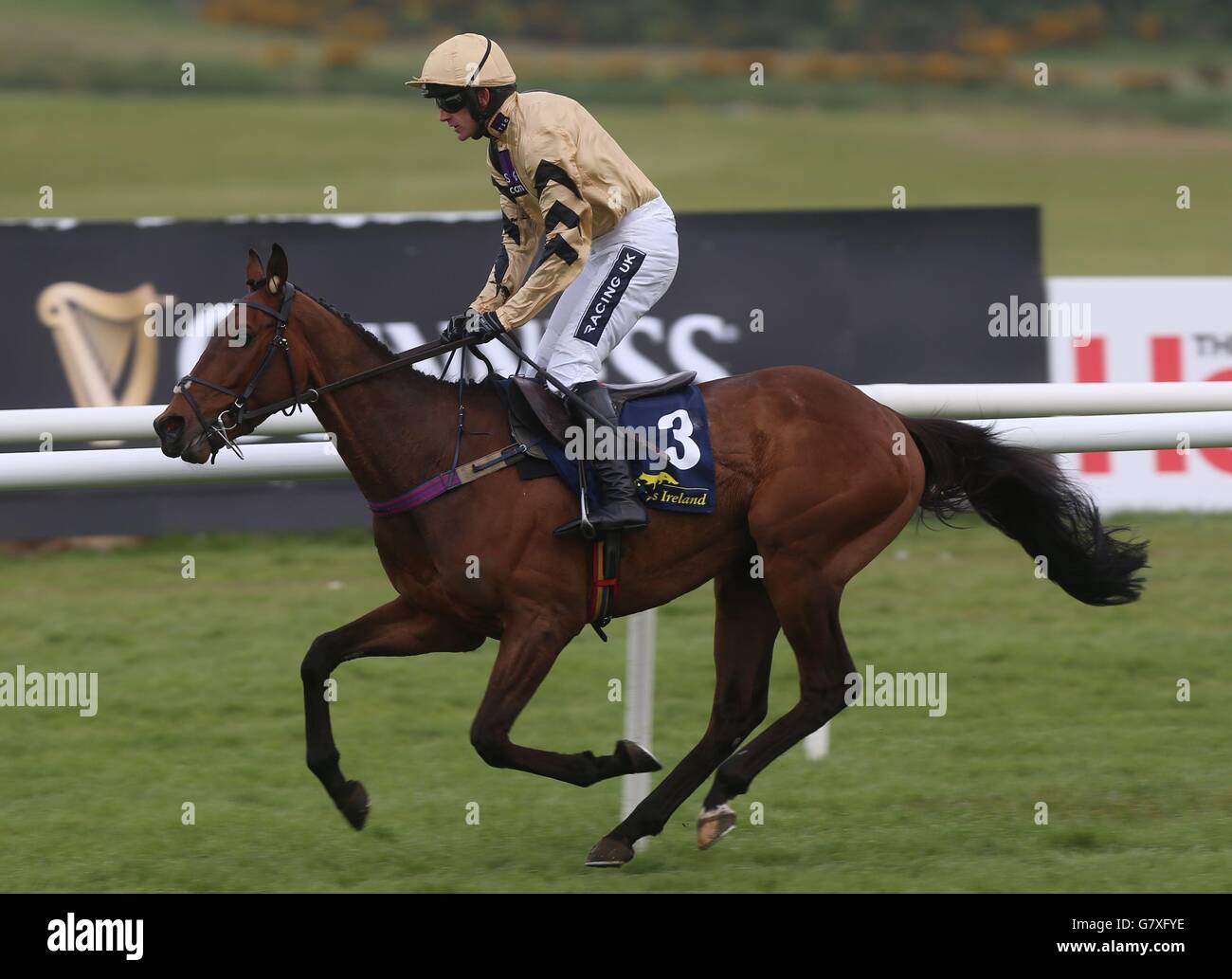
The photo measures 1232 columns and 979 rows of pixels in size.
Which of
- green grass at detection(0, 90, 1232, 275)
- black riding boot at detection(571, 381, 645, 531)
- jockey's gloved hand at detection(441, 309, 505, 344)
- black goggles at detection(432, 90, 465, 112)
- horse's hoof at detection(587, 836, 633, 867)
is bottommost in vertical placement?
horse's hoof at detection(587, 836, 633, 867)

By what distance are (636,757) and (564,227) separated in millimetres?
1387

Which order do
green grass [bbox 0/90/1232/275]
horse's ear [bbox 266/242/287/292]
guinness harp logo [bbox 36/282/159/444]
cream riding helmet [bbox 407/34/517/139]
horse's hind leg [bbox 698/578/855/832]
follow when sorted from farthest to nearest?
green grass [bbox 0/90/1232/275]
guinness harp logo [bbox 36/282/159/444]
horse's hind leg [bbox 698/578/855/832]
cream riding helmet [bbox 407/34/517/139]
horse's ear [bbox 266/242/287/292]

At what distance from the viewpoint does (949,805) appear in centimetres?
547

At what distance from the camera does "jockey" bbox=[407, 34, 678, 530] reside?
4.87 metres

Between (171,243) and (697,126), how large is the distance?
20608 millimetres

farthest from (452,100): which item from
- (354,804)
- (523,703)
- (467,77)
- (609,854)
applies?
(609,854)

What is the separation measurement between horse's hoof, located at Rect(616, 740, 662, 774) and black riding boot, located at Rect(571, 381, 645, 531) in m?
0.57

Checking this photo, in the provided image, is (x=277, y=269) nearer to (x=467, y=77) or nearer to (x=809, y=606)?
(x=467, y=77)

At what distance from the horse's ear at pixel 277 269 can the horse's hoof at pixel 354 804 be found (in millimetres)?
1314

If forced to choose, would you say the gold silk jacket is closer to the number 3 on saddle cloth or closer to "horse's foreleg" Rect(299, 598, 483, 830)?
the number 3 on saddle cloth

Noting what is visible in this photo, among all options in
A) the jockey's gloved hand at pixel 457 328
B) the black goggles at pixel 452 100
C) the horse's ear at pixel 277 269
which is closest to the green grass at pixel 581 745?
the jockey's gloved hand at pixel 457 328

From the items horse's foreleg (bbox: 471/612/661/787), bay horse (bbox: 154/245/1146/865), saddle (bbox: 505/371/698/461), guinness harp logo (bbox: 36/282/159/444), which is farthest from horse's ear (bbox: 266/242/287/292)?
guinness harp logo (bbox: 36/282/159/444)

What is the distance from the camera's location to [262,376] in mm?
4750
